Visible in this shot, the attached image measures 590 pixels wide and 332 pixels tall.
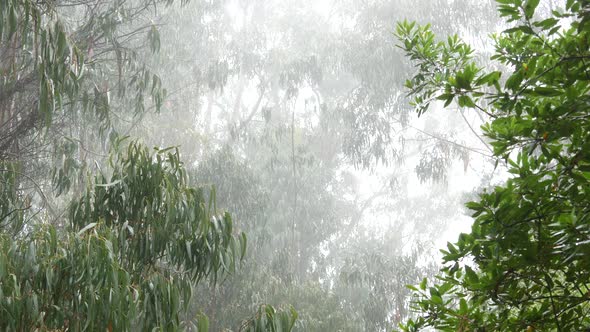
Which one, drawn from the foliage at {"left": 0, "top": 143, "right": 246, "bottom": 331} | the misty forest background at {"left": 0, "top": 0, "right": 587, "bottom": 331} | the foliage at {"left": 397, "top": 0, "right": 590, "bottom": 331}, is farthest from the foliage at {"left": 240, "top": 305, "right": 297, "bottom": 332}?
the foliage at {"left": 397, "top": 0, "right": 590, "bottom": 331}

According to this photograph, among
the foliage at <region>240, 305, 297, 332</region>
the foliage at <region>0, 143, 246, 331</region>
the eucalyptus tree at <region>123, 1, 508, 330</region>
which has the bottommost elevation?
the foliage at <region>240, 305, 297, 332</region>

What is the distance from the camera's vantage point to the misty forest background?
3.24 metres

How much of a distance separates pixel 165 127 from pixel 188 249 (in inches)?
243

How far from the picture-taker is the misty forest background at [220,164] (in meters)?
3.24

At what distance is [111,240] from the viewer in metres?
3.06

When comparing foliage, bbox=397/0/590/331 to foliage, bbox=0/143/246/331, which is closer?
foliage, bbox=397/0/590/331

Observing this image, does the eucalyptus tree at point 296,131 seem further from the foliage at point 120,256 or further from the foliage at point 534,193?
the foliage at point 534,193

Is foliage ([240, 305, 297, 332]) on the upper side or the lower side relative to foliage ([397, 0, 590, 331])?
lower

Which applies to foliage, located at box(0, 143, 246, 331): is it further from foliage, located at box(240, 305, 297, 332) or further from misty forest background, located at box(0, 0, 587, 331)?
foliage, located at box(240, 305, 297, 332)

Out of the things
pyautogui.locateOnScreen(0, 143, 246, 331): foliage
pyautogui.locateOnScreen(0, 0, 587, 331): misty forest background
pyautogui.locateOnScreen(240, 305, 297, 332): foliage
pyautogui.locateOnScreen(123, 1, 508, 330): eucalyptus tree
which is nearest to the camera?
pyautogui.locateOnScreen(0, 143, 246, 331): foliage

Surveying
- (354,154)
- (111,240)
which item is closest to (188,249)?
(111,240)

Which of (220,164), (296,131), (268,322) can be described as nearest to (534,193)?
(268,322)

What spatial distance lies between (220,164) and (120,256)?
492 cm

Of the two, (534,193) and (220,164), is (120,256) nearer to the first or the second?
(534,193)
